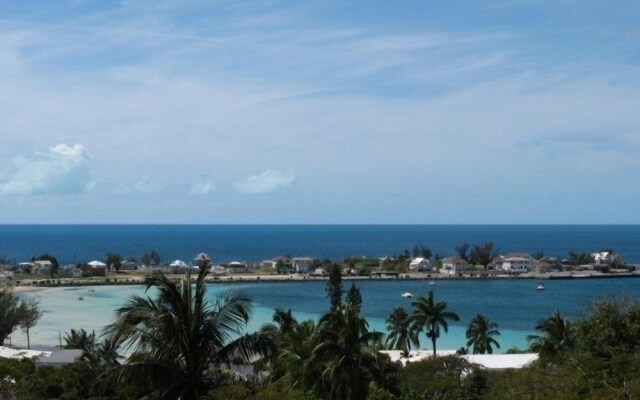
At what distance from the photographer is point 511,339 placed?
62.1 meters

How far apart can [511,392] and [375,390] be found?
343 cm

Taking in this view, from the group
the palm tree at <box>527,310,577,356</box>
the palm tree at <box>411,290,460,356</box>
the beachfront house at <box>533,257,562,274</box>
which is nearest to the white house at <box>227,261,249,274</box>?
the beachfront house at <box>533,257,562,274</box>

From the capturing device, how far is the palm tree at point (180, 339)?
11594mm

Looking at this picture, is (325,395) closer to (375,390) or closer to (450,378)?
(375,390)

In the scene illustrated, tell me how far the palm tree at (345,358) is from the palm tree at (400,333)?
25.8 metres

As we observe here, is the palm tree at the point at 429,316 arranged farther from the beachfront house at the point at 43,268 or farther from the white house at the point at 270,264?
the beachfront house at the point at 43,268

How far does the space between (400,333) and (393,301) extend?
4557cm

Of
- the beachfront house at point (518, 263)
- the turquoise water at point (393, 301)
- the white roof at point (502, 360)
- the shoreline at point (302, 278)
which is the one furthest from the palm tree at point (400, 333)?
the beachfront house at point (518, 263)

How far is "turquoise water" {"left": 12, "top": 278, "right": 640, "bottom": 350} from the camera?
6744 centimetres

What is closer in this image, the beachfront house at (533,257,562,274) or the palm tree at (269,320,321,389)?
the palm tree at (269,320,321,389)

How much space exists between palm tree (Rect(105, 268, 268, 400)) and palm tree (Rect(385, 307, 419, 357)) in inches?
1366

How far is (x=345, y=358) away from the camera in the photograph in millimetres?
20016

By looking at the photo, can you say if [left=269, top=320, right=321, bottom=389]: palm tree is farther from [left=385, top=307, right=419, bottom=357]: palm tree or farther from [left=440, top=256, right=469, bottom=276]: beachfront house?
[left=440, top=256, right=469, bottom=276]: beachfront house

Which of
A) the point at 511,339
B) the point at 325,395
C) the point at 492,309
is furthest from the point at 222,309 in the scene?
the point at 492,309
